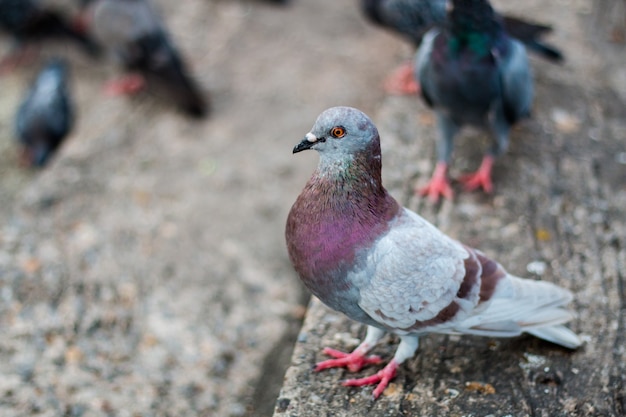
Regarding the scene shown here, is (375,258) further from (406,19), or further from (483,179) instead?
(406,19)

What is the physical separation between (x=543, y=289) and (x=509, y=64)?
1.67m

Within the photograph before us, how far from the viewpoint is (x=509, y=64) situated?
13.6 ft

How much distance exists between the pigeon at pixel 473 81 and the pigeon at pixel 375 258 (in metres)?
1.29

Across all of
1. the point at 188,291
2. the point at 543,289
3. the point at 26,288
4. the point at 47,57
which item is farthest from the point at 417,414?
the point at 47,57

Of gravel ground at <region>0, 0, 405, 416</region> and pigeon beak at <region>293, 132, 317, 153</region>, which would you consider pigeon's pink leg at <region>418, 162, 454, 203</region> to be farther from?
pigeon beak at <region>293, 132, 317, 153</region>

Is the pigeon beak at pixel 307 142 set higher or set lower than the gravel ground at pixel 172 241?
higher

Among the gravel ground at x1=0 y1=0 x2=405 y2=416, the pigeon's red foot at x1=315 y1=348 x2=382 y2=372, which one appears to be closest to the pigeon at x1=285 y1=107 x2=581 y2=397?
the pigeon's red foot at x1=315 y1=348 x2=382 y2=372

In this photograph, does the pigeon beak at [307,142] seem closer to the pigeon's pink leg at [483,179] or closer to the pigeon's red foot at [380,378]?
the pigeon's red foot at [380,378]

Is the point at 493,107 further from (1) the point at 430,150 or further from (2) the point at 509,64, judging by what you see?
(1) the point at 430,150

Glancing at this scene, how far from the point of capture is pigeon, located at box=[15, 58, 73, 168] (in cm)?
689

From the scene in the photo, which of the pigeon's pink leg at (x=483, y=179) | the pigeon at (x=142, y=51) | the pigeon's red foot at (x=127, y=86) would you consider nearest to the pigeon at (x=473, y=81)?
the pigeon's pink leg at (x=483, y=179)

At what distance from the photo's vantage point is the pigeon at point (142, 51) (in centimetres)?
675

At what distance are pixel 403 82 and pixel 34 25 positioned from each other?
4925mm

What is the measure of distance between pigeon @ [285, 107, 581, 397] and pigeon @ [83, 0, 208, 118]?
4.07 meters
